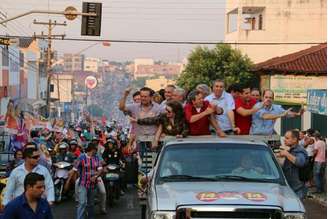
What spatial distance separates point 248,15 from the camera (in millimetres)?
58188

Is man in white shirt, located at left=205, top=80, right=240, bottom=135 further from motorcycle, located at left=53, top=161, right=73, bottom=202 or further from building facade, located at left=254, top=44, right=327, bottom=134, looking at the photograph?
building facade, located at left=254, top=44, right=327, bottom=134

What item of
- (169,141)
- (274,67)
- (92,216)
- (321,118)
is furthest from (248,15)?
(169,141)

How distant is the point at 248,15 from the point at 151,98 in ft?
150

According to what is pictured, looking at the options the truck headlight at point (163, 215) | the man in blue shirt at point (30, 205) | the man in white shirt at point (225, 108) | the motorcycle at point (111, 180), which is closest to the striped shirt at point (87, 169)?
the motorcycle at point (111, 180)

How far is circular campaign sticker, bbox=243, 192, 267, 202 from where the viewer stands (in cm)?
865

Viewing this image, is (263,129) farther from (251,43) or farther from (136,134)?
(251,43)

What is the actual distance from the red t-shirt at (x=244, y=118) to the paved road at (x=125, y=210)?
4054 mm

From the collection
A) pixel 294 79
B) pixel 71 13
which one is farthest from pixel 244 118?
pixel 294 79

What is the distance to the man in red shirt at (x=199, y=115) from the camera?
37.2 ft

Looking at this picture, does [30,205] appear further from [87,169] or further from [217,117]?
[87,169]

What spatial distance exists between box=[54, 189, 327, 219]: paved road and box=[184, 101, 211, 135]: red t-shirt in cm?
485

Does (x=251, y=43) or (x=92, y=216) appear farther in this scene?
(x=251, y=43)

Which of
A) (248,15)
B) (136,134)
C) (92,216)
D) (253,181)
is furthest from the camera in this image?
(248,15)

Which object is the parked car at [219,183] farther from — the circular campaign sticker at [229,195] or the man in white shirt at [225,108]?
the man in white shirt at [225,108]
